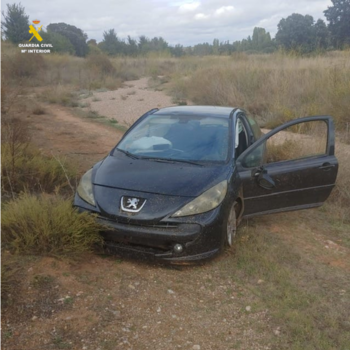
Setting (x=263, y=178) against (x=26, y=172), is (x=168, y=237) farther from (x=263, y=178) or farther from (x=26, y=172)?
(x=26, y=172)

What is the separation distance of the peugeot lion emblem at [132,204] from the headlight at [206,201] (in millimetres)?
319

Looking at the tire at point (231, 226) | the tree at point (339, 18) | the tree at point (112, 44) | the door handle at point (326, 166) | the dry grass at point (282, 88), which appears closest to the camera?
the tire at point (231, 226)

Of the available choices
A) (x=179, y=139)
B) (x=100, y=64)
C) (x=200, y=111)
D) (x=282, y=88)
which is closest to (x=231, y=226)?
(x=179, y=139)

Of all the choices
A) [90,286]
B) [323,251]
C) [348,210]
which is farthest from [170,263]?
[348,210]

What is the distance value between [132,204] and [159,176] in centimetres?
48

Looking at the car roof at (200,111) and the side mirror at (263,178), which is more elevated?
the car roof at (200,111)

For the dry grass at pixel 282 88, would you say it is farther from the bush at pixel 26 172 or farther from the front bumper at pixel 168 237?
the front bumper at pixel 168 237

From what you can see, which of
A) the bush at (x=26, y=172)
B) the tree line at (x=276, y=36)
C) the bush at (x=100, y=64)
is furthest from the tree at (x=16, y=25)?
the bush at (x=26, y=172)

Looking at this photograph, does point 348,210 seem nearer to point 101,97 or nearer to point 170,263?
point 170,263

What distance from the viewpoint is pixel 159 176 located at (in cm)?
394

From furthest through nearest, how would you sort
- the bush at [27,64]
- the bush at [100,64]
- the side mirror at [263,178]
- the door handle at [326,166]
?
1. the bush at [100,64]
2. the bush at [27,64]
3. the door handle at [326,166]
4. the side mirror at [263,178]

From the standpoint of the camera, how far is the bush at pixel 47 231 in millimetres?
3527

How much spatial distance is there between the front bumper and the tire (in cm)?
27

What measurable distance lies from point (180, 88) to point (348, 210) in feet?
46.4
